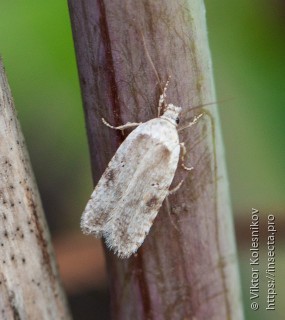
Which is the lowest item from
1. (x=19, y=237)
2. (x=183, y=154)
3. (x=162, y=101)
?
(x=19, y=237)

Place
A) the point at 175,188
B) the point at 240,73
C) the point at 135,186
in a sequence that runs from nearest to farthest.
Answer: the point at 175,188 → the point at 135,186 → the point at 240,73

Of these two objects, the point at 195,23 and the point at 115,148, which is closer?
the point at 195,23

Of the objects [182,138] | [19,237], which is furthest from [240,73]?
[19,237]

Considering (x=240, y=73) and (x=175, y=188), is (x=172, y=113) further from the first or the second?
(x=240, y=73)

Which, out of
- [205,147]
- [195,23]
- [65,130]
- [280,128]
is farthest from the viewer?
[65,130]

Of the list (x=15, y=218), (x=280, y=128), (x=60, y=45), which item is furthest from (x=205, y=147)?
(x=60, y=45)

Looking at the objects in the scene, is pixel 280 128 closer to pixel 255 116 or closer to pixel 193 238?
pixel 255 116

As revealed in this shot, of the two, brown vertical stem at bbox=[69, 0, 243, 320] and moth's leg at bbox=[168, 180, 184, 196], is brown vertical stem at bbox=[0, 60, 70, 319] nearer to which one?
brown vertical stem at bbox=[69, 0, 243, 320]

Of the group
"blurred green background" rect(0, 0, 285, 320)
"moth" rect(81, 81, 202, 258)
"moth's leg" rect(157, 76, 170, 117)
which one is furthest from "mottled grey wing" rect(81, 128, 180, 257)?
"blurred green background" rect(0, 0, 285, 320)
